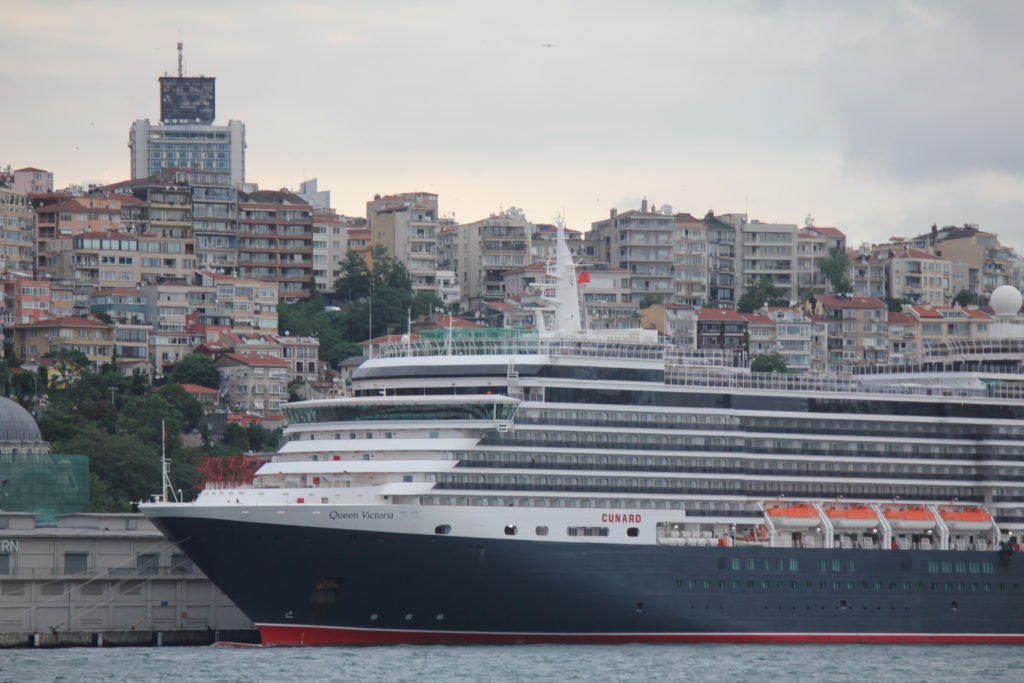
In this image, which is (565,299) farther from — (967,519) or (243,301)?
(243,301)

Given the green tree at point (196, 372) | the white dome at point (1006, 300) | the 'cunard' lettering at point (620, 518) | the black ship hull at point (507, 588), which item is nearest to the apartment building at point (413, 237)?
the green tree at point (196, 372)

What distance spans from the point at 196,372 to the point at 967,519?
61.5 meters

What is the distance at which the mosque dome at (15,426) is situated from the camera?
82500mm

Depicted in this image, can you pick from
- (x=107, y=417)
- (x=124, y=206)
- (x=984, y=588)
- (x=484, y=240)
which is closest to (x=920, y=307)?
(x=484, y=240)

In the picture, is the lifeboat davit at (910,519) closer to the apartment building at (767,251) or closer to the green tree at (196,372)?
the green tree at (196,372)

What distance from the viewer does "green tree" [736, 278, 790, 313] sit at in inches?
6038

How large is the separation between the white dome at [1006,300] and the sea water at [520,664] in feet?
57.2

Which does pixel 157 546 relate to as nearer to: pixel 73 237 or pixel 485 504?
pixel 485 504

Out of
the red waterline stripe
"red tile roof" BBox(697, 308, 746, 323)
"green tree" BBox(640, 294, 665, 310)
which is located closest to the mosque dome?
the red waterline stripe

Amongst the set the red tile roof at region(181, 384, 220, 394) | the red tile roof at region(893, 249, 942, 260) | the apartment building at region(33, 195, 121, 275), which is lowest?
the red tile roof at region(181, 384, 220, 394)

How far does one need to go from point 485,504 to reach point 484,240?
97.7 m

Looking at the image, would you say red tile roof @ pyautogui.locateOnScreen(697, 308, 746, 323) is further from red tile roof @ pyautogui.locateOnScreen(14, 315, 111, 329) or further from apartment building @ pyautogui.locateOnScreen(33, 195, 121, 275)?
red tile roof @ pyautogui.locateOnScreen(14, 315, 111, 329)

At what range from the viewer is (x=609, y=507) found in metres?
60.4

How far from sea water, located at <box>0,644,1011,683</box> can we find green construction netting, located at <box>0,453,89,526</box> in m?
12.5
